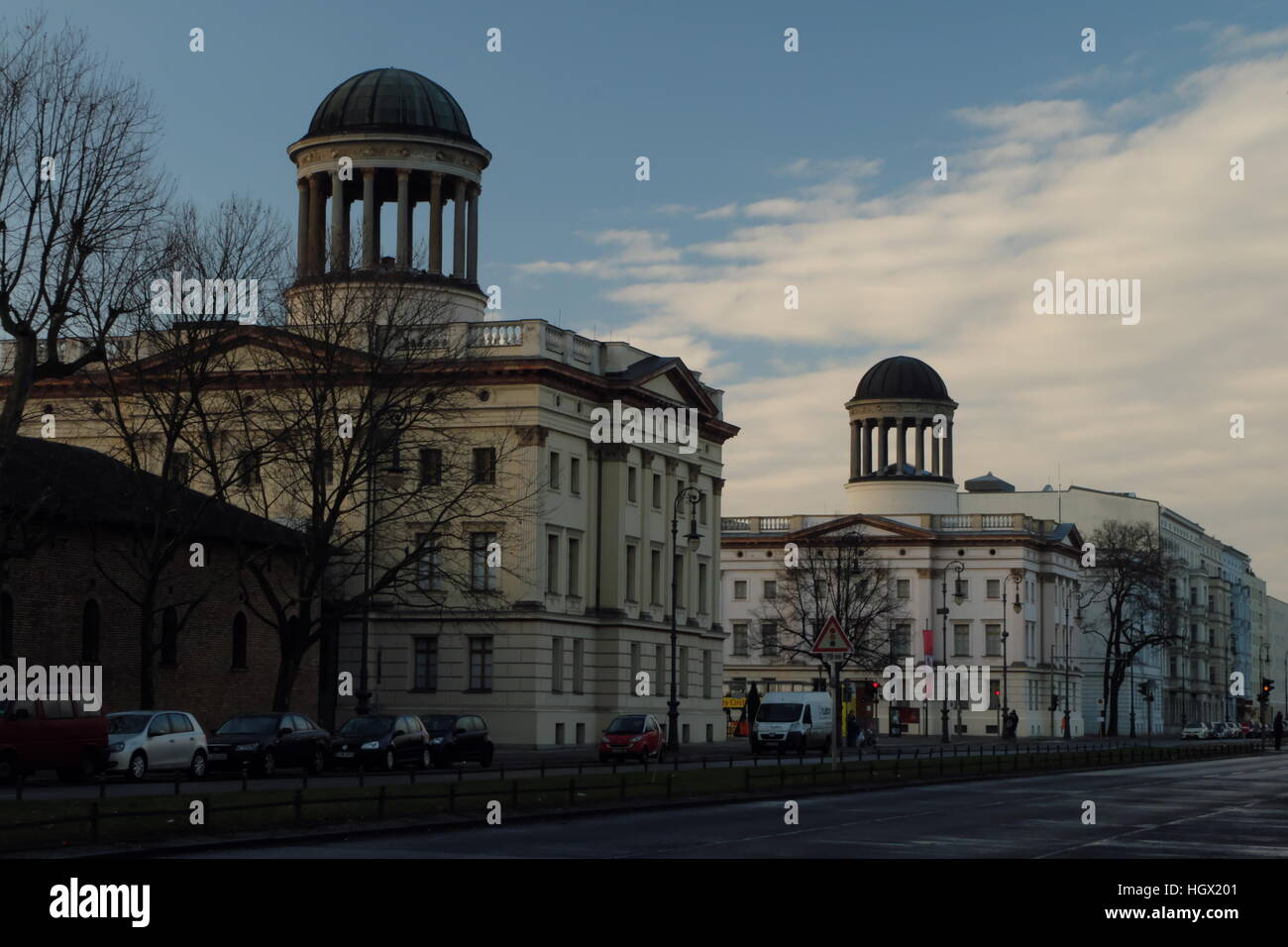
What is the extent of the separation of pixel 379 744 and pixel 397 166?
41.9 m

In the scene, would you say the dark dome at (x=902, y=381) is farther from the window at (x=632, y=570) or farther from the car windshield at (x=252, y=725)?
the car windshield at (x=252, y=725)

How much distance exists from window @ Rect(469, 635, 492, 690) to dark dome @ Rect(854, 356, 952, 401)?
76.9 m

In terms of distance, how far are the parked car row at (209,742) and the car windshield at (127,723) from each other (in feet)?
0.07

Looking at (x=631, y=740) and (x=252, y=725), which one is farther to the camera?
(x=631, y=740)

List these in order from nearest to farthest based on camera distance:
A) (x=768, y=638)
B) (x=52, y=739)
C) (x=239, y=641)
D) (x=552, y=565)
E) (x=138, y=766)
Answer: (x=52, y=739) < (x=138, y=766) < (x=239, y=641) < (x=552, y=565) < (x=768, y=638)

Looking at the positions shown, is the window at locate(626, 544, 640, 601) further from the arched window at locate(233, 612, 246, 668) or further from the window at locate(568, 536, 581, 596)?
the arched window at locate(233, 612, 246, 668)

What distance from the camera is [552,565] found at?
8044 cm

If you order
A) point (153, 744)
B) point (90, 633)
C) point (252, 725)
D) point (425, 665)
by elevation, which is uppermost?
point (90, 633)

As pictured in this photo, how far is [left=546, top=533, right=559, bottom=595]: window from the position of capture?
79.7 meters

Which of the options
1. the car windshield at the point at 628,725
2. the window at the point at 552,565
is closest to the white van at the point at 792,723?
the car windshield at the point at 628,725

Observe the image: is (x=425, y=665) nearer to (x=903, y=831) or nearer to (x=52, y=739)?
(x=52, y=739)

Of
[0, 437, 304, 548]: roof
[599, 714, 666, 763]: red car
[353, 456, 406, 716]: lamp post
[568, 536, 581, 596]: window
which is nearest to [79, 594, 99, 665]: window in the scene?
[0, 437, 304, 548]: roof

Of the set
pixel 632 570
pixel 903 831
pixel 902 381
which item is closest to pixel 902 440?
pixel 902 381
